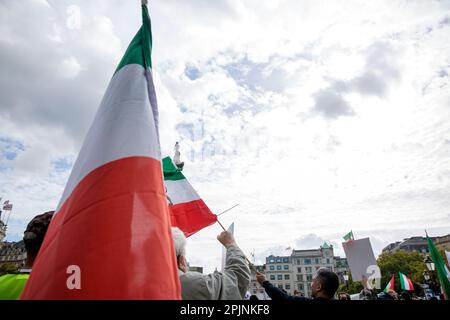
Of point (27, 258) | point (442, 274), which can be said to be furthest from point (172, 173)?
point (442, 274)

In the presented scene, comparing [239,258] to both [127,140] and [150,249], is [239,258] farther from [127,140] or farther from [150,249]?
[127,140]

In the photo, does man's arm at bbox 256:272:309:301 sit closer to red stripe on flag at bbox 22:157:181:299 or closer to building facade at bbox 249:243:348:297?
red stripe on flag at bbox 22:157:181:299

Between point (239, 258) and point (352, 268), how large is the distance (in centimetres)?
900

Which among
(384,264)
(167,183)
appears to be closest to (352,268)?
A: (167,183)

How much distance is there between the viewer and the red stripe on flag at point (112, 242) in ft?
4.92

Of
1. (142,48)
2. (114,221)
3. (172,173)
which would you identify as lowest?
(114,221)

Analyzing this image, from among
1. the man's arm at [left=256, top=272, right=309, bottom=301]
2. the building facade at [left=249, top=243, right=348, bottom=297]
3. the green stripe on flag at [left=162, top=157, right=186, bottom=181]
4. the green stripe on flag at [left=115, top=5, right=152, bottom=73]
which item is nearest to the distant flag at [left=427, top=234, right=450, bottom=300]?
the man's arm at [left=256, top=272, right=309, bottom=301]

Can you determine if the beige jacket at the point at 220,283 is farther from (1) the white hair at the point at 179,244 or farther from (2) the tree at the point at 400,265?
(2) the tree at the point at 400,265

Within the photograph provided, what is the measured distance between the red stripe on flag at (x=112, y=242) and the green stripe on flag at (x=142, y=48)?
42.7 inches

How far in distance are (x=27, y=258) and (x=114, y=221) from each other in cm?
144

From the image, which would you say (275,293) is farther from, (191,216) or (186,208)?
(186,208)

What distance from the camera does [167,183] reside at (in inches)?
233

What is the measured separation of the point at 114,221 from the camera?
1.69 metres
